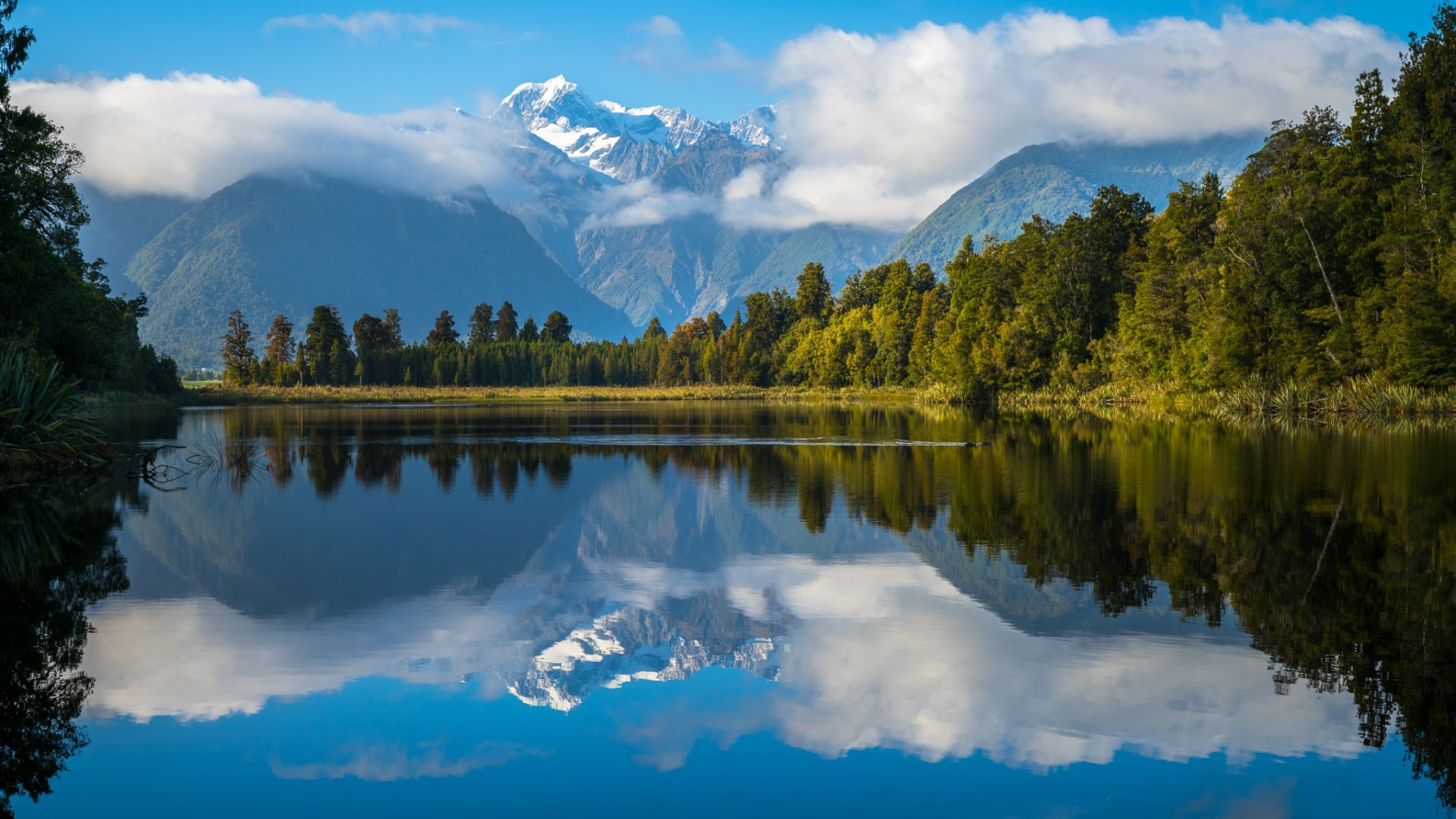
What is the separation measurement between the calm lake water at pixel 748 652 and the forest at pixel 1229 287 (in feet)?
121

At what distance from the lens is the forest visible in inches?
2304

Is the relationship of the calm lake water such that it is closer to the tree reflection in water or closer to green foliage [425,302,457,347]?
the tree reflection in water

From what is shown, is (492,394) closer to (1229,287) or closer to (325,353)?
Result: (325,353)

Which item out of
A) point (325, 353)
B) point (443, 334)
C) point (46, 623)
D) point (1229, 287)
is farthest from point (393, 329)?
point (46, 623)

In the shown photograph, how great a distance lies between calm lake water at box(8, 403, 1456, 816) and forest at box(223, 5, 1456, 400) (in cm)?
3689

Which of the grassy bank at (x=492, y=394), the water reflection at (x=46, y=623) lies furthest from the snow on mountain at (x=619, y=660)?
the grassy bank at (x=492, y=394)

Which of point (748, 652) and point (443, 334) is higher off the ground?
point (443, 334)

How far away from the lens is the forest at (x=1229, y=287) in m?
58.5

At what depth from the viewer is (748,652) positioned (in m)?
12.9

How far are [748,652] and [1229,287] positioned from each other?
214ft

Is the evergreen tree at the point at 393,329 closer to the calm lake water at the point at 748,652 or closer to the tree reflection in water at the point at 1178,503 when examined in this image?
the tree reflection in water at the point at 1178,503

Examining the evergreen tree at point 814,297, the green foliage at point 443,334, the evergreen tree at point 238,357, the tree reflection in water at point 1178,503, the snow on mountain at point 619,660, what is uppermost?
the evergreen tree at point 814,297

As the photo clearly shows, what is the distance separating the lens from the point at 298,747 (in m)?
9.75

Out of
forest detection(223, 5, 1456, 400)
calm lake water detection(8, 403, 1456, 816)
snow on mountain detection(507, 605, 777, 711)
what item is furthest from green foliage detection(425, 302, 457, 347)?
snow on mountain detection(507, 605, 777, 711)
